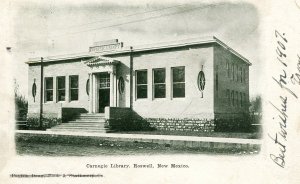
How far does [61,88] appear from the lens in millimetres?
16797

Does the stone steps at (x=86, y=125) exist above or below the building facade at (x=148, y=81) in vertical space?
below

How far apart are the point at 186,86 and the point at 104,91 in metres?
3.82

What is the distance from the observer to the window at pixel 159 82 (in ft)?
47.7

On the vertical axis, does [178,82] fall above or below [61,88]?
above

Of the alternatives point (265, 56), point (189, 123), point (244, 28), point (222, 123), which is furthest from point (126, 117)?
point (265, 56)

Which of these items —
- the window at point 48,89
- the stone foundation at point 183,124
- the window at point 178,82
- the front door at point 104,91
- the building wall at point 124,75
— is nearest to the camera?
the stone foundation at point 183,124

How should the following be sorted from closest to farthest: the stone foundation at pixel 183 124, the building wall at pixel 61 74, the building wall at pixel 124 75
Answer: the stone foundation at pixel 183 124
the building wall at pixel 124 75
the building wall at pixel 61 74

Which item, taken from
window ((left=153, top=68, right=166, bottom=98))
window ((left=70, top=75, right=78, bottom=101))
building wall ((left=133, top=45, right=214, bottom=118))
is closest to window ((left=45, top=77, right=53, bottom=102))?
window ((left=70, top=75, right=78, bottom=101))

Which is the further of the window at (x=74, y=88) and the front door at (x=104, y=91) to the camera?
the window at (x=74, y=88)

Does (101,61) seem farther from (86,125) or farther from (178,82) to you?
(178,82)

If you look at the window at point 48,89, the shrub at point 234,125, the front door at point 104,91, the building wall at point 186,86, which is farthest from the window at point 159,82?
the window at point 48,89

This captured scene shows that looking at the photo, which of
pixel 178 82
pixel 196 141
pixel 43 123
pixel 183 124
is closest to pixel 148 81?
pixel 178 82

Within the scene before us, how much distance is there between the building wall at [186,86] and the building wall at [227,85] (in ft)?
0.94

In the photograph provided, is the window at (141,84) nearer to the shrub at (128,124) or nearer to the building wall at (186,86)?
the building wall at (186,86)
